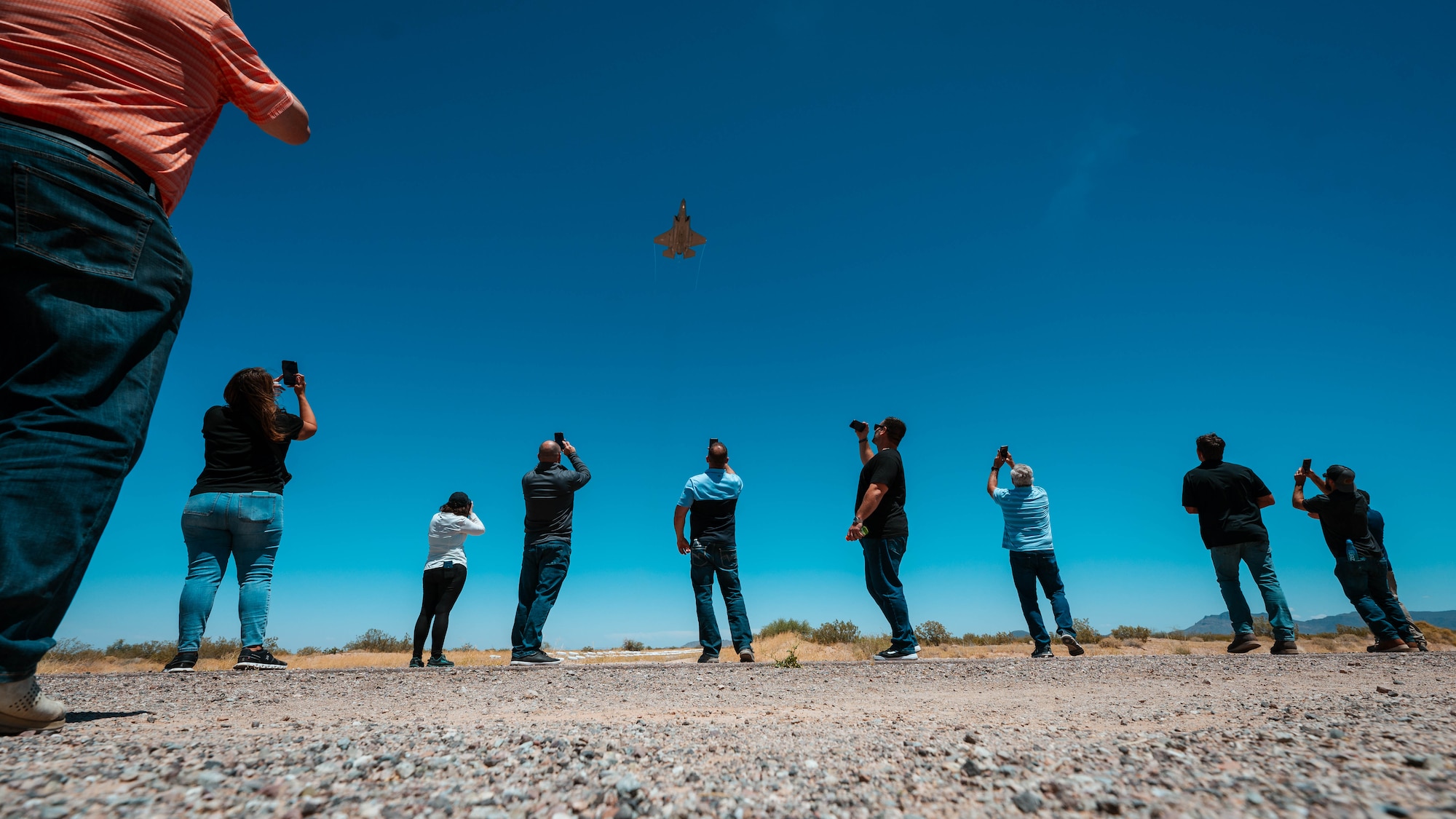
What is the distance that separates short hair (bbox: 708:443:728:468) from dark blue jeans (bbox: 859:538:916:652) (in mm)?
1727

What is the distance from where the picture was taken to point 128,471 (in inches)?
79.7

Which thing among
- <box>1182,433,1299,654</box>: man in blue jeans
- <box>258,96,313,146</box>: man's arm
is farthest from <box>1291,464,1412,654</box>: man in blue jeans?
<box>258,96,313,146</box>: man's arm

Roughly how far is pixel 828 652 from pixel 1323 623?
39.6 m

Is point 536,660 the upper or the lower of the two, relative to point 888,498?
lower

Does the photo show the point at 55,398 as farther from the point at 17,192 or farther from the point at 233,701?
the point at 233,701

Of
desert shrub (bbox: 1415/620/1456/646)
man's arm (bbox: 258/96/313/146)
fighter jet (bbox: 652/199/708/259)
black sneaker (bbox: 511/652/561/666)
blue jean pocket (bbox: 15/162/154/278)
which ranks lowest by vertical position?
black sneaker (bbox: 511/652/561/666)

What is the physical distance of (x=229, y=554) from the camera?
4.78 m

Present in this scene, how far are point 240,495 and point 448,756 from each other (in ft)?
13.4

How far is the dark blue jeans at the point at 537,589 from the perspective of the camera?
6.41 m

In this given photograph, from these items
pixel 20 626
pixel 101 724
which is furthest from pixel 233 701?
pixel 20 626

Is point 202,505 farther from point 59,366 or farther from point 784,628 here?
point 784,628

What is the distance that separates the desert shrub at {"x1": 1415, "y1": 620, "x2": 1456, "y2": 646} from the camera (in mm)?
11328

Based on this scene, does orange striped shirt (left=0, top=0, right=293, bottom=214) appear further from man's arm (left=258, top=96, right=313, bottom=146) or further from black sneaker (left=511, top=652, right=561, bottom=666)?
black sneaker (left=511, top=652, right=561, bottom=666)

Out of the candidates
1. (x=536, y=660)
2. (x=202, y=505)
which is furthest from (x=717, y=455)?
(x=202, y=505)
